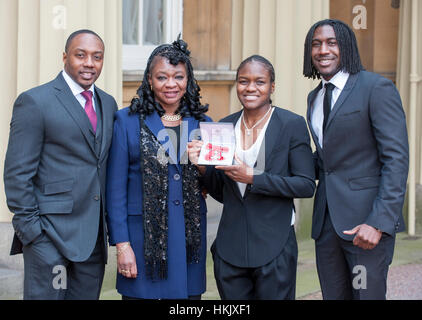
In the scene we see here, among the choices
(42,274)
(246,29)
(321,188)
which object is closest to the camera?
(42,274)

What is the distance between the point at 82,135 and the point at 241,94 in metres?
0.91

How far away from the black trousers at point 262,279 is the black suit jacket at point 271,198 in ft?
0.14

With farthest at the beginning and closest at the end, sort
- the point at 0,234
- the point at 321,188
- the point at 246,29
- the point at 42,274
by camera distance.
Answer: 1. the point at 246,29
2. the point at 0,234
3. the point at 321,188
4. the point at 42,274

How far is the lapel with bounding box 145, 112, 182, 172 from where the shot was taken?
14.0 feet

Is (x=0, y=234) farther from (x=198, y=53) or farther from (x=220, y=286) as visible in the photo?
(x=198, y=53)

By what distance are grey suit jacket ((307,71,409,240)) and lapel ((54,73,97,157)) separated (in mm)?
1327

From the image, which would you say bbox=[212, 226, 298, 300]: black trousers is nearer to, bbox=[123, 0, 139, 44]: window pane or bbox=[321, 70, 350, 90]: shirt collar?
bbox=[321, 70, 350, 90]: shirt collar

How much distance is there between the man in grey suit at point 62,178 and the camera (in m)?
4.00

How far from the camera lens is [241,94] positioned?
424cm

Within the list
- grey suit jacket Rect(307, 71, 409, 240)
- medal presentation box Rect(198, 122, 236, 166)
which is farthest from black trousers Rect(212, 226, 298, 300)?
medal presentation box Rect(198, 122, 236, 166)

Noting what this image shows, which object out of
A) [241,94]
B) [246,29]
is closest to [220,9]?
[246,29]

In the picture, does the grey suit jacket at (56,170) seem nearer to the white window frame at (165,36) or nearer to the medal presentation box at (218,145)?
the medal presentation box at (218,145)

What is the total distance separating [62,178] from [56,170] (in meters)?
0.05

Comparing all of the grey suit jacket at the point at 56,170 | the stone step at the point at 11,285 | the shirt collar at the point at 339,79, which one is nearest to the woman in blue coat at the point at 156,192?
the grey suit jacket at the point at 56,170
